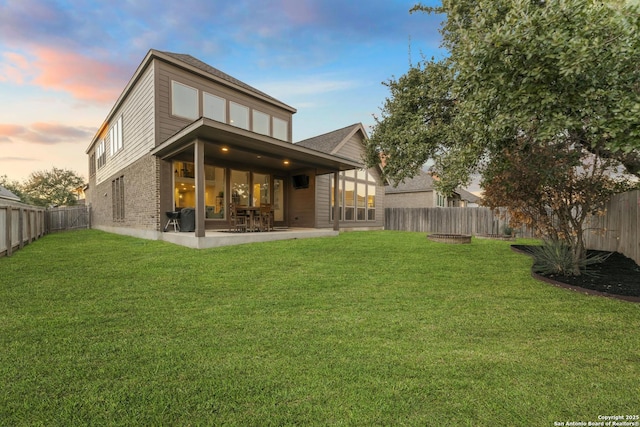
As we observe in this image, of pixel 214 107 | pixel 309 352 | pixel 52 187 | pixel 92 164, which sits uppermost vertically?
pixel 214 107

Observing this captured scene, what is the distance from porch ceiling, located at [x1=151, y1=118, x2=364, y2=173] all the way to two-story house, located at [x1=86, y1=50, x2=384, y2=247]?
0.10ft

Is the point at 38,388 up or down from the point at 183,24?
down

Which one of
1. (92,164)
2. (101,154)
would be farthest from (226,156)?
(92,164)

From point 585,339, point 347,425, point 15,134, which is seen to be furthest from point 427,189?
point 15,134

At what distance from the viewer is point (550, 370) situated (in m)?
2.06

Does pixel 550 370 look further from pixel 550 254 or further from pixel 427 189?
pixel 427 189

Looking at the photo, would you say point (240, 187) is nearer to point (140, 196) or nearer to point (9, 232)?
point (140, 196)

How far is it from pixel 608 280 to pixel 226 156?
34.5ft

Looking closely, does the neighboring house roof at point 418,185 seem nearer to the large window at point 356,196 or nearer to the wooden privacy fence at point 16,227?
the large window at point 356,196

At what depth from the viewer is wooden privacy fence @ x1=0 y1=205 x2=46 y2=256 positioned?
6.73 m

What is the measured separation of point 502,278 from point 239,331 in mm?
4563

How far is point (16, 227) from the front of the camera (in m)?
7.99

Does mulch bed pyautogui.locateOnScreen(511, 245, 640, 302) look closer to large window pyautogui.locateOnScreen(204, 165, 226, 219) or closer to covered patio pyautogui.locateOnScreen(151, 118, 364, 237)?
covered patio pyautogui.locateOnScreen(151, 118, 364, 237)

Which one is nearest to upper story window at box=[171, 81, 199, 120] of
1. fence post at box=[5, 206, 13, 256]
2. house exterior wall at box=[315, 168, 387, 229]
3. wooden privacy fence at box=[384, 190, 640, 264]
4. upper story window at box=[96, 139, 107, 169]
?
fence post at box=[5, 206, 13, 256]
